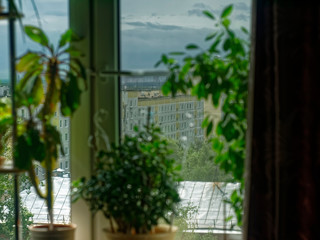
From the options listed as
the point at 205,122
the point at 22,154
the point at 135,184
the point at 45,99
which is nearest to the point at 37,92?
the point at 45,99

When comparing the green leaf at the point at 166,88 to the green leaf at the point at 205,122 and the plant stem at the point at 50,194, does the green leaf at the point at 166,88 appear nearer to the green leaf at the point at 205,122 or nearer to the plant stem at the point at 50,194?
the green leaf at the point at 205,122

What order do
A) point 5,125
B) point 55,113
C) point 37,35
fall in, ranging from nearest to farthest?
point 37,35, point 5,125, point 55,113

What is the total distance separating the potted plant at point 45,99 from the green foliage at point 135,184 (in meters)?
0.18

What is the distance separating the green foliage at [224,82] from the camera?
2.36 m

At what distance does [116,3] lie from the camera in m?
2.56

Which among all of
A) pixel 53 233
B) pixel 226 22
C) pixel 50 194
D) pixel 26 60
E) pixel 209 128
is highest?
pixel 226 22

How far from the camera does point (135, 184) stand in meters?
2.32

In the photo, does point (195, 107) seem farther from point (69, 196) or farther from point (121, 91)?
point (69, 196)

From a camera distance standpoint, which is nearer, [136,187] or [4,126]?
[136,187]

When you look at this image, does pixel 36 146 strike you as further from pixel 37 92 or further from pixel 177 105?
pixel 177 105

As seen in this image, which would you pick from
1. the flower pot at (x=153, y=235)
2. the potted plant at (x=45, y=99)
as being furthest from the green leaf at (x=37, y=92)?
the flower pot at (x=153, y=235)

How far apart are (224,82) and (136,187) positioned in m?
0.53

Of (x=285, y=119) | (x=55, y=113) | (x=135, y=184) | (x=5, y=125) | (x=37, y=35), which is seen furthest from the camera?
(x=55, y=113)

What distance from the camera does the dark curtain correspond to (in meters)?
2.16
